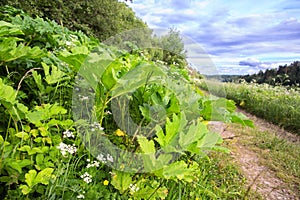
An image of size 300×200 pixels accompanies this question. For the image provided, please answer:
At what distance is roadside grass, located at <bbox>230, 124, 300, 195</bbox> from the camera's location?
2902 millimetres

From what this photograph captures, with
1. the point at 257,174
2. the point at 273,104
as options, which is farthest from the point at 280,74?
the point at 257,174

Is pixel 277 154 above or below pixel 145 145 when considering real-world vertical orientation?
below

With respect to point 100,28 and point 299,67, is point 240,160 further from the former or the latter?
point 299,67

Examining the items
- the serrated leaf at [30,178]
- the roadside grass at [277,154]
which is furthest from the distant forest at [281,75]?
the serrated leaf at [30,178]

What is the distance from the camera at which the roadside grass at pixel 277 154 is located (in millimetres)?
2902

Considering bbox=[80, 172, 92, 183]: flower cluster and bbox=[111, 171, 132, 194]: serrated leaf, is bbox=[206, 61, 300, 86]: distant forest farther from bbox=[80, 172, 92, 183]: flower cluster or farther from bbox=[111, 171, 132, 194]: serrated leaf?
bbox=[80, 172, 92, 183]: flower cluster

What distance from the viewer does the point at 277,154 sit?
138 inches

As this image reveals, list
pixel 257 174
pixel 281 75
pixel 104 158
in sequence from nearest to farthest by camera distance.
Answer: pixel 104 158, pixel 257 174, pixel 281 75

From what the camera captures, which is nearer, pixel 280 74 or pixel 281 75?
pixel 281 75

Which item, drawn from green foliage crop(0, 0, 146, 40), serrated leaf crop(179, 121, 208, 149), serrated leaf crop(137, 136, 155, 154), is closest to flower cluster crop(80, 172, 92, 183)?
serrated leaf crop(137, 136, 155, 154)

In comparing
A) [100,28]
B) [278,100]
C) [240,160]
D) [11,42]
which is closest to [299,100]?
[278,100]

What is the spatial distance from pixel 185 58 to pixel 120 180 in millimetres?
894

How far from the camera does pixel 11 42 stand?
1.20m

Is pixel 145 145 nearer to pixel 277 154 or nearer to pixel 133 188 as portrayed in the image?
pixel 133 188
